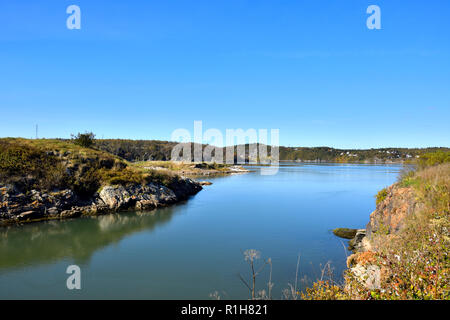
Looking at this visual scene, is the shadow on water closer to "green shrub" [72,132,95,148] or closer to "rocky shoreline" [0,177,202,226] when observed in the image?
"rocky shoreline" [0,177,202,226]

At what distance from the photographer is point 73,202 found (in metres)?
24.2

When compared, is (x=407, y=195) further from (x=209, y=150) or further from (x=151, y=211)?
(x=209, y=150)

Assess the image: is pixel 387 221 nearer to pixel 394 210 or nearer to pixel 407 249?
pixel 394 210

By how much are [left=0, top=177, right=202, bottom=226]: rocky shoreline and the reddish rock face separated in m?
20.5

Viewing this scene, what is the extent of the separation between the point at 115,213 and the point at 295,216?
652 inches

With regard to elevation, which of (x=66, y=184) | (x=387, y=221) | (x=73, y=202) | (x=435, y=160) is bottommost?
(x=73, y=202)

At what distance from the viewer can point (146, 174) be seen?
3103 cm

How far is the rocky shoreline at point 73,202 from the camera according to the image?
2095cm

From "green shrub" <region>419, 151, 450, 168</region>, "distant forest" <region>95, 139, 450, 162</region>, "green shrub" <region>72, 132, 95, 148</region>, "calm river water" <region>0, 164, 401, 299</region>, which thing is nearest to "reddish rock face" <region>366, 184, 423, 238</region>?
"calm river water" <region>0, 164, 401, 299</region>

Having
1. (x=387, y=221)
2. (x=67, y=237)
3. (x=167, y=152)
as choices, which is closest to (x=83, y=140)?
(x=67, y=237)

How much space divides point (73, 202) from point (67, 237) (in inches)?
276

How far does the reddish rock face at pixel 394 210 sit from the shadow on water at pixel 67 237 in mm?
15037

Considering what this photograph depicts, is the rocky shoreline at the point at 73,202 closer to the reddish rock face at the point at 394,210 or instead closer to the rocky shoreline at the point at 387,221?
the rocky shoreline at the point at 387,221
